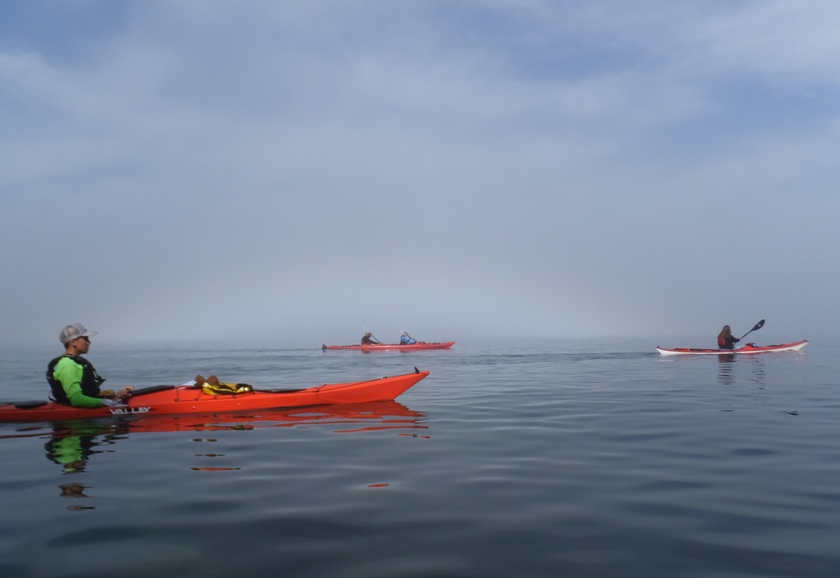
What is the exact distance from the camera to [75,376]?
11.3 m

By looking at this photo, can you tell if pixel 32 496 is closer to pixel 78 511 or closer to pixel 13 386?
pixel 78 511

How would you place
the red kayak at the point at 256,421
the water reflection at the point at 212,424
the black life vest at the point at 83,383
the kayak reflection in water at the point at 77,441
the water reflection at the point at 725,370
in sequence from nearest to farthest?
the kayak reflection in water at the point at 77,441
the water reflection at the point at 212,424
the red kayak at the point at 256,421
the black life vest at the point at 83,383
the water reflection at the point at 725,370

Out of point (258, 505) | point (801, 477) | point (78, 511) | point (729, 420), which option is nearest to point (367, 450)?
point (258, 505)

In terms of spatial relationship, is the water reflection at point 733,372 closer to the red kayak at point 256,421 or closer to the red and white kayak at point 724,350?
the red and white kayak at point 724,350

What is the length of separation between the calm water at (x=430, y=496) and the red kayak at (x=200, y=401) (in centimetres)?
54

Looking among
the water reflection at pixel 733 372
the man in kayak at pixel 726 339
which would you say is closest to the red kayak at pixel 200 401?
the water reflection at pixel 733 372

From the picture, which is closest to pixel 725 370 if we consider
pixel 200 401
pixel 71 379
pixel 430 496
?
pixel 200 401

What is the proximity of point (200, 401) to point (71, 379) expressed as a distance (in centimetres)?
242

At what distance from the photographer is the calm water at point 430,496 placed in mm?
4352

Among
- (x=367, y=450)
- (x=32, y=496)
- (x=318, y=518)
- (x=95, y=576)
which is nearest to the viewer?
(x=95, y=576)

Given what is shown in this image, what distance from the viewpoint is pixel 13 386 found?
21.7 meters

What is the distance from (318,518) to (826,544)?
4.03 m

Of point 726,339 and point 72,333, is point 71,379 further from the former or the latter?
point 726,339

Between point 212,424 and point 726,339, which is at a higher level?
point 726,339
